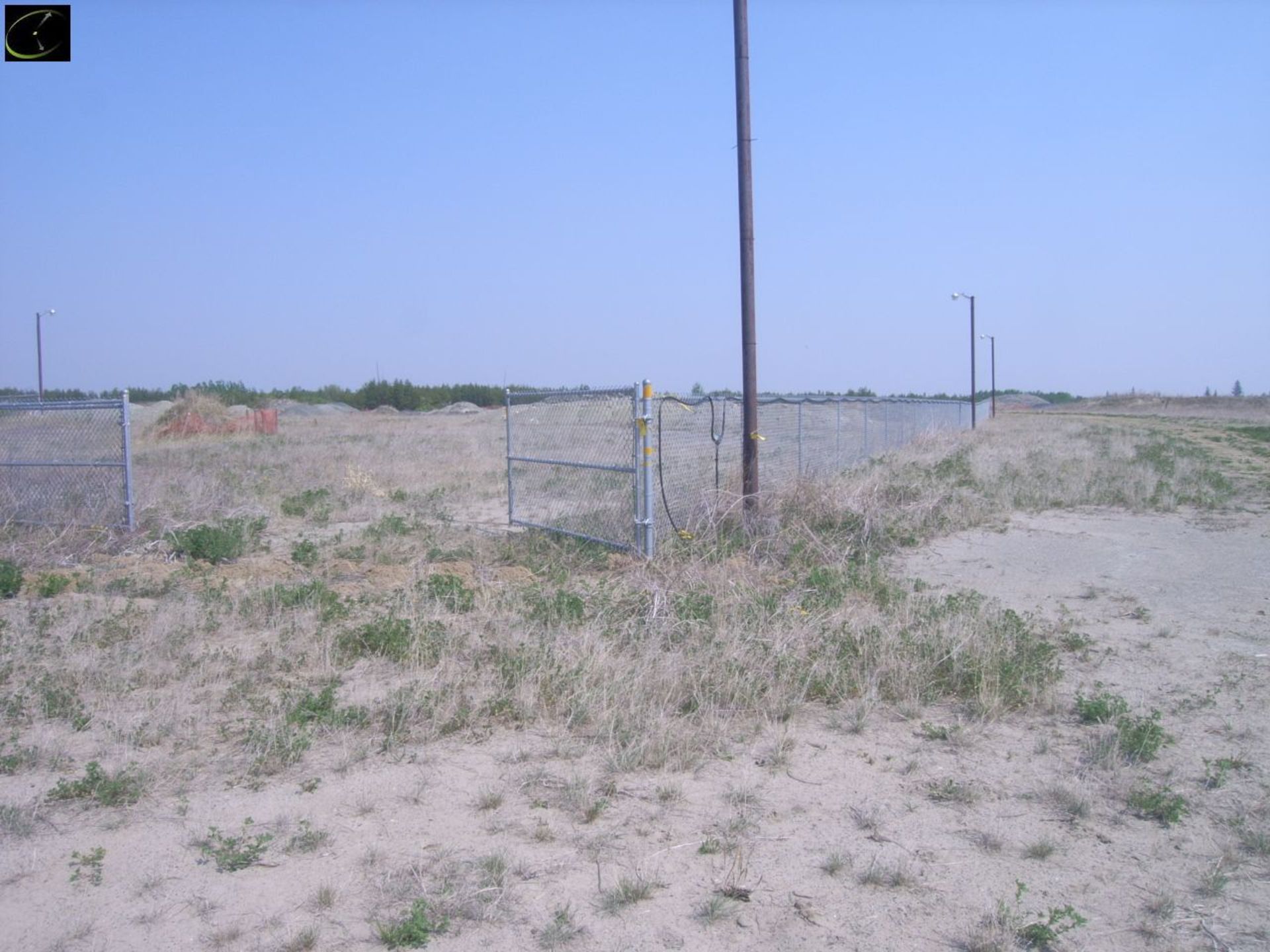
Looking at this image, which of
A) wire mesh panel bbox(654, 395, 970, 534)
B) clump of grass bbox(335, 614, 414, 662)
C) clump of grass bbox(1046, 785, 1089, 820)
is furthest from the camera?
wire mesh panel bbox(654, 395, 970, 534)

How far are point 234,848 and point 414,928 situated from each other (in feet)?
3.56

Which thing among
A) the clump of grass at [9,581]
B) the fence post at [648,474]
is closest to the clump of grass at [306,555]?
the clump of grass at [9,581]

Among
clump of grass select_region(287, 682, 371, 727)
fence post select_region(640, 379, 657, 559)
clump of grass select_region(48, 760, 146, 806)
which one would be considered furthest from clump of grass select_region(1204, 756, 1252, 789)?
fence post select_region(640, 379, 657, 559)

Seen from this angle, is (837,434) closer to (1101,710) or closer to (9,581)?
(1101,710)

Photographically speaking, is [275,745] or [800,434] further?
[800,434]

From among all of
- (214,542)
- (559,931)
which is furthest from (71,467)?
(559,931)

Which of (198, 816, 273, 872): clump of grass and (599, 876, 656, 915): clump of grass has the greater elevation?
(198, 816, 273, 872): clump of grass

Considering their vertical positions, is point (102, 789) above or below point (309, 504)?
below

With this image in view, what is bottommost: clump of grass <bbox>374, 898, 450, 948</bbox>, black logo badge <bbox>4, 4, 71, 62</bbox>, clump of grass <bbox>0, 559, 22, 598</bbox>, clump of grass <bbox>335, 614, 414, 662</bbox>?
clump of grass <bbox>374, 898, 450, 948</bbox>

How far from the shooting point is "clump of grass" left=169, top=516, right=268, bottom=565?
1005cm

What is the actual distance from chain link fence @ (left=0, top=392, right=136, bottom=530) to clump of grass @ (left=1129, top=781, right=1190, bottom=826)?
33.8ft

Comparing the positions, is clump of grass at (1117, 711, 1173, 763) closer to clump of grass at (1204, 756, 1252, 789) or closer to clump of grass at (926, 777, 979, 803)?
clump of grass at (1204, 756, 1252, 789)

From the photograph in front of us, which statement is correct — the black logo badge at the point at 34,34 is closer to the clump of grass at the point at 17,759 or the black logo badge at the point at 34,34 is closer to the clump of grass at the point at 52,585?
the clump of grass at the point at 52,585

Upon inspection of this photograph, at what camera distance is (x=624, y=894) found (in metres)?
3.76
